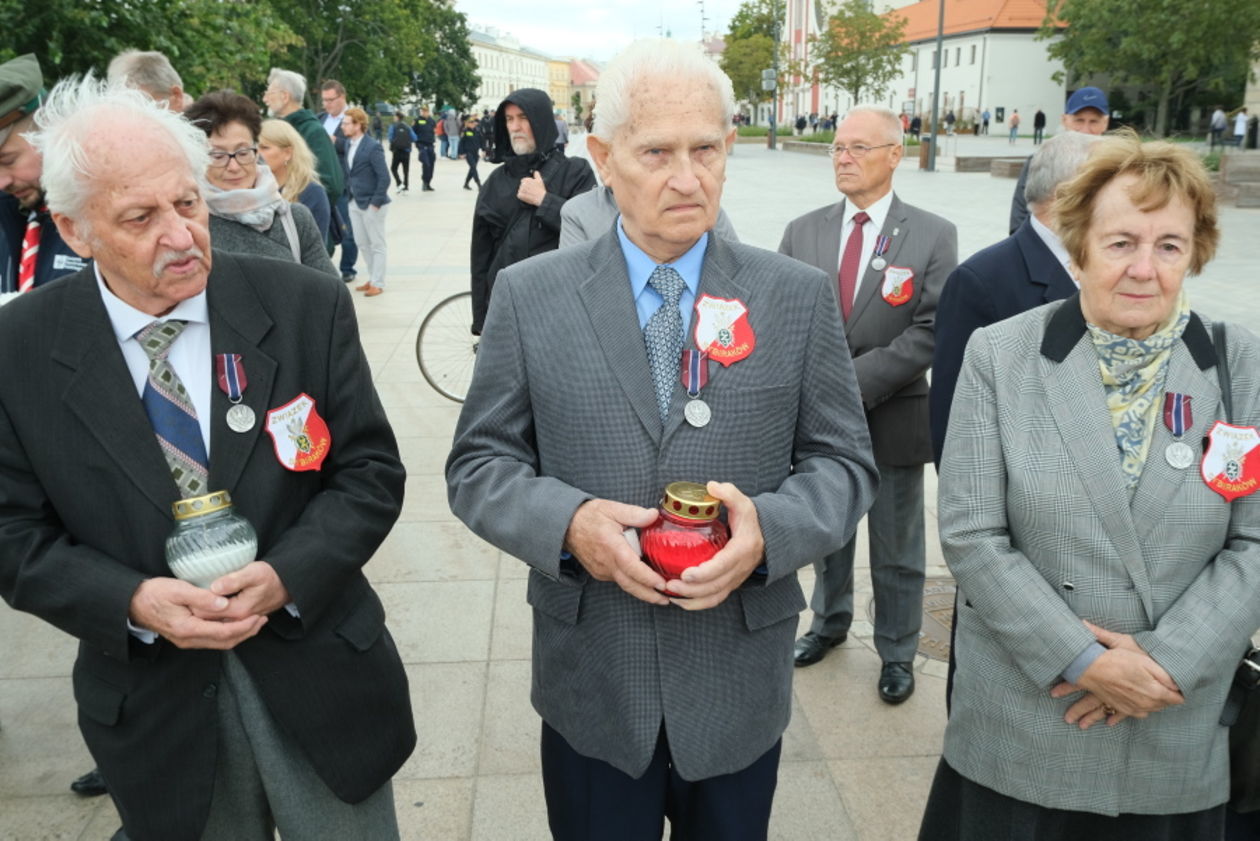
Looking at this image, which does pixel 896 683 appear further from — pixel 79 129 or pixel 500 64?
pixel 500 64

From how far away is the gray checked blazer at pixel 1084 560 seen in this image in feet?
6.67

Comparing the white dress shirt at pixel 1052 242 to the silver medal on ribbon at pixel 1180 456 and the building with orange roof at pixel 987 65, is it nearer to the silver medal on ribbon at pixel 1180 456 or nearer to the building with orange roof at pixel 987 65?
the silver medal on ribbon at pixel 1180 456

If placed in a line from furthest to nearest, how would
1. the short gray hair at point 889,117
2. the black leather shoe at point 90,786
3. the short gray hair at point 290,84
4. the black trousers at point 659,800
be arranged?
the short gray hair at point 290,84
the short gray hair at point 889,117
the black leather shoe at point 90,786
the black trousers at point 659,800

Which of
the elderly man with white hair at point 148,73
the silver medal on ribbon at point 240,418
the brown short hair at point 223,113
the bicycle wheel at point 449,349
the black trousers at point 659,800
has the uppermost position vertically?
the elderly man with white hair at point 148,73

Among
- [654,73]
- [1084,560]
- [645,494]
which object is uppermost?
[654,73]

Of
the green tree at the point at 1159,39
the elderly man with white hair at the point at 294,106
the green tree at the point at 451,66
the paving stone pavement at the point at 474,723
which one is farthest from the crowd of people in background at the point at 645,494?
the green tree at the point at 451,66

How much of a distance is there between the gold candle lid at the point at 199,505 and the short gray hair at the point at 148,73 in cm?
334

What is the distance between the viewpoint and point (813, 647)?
3887 mm

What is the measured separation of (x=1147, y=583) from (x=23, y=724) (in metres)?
3.49

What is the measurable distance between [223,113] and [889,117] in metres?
2.60

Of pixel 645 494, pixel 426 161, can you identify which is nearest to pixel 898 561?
pixel 645 494

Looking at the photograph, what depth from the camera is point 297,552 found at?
6.24 feet

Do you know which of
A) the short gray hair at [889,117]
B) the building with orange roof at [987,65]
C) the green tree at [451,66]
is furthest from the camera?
the green tree at [451,66]

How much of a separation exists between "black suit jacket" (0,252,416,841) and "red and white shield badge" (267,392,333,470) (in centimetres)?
3
